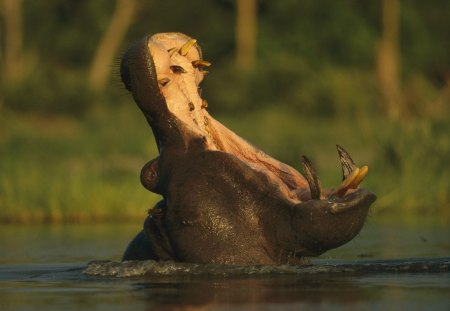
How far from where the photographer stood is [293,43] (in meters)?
31.9

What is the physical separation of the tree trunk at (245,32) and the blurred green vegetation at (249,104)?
40 centimetres

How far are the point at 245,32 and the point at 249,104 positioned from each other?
427 centimetres

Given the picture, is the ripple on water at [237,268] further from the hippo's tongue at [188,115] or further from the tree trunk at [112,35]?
the tree trunk at [112,35]

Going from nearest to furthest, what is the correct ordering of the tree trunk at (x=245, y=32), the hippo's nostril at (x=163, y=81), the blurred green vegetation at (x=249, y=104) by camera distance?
1. the hippo's nostril at (x=163, y=81)
2. the blurred green vegetation at (x=249, y=104)
3. the tree trunk at (x=245, y=32)

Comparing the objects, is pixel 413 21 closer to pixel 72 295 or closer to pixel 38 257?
pixel 38 257

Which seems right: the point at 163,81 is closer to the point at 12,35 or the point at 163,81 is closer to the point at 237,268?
the point at 237,268

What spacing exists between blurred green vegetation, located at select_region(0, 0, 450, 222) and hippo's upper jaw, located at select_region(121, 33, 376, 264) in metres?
0.34

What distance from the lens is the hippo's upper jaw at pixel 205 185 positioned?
19.7ft

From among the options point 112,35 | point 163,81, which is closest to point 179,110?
point 163,81

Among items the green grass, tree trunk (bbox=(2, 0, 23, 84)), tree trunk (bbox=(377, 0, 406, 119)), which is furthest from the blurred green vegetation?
tree trunk (bbox=(377, 0, 406, 119))

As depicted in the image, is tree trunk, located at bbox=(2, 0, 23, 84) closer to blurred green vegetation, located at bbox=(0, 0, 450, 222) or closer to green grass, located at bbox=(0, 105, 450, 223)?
blurred green vegetation, located at bbox=(0, 0, 450, 222)

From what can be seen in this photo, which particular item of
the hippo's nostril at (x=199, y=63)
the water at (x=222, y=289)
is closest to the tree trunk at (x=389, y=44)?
the water at (x=222, y=289)

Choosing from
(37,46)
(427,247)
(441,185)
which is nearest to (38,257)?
(427,247)

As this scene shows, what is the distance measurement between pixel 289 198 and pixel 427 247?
3045 millimetres
